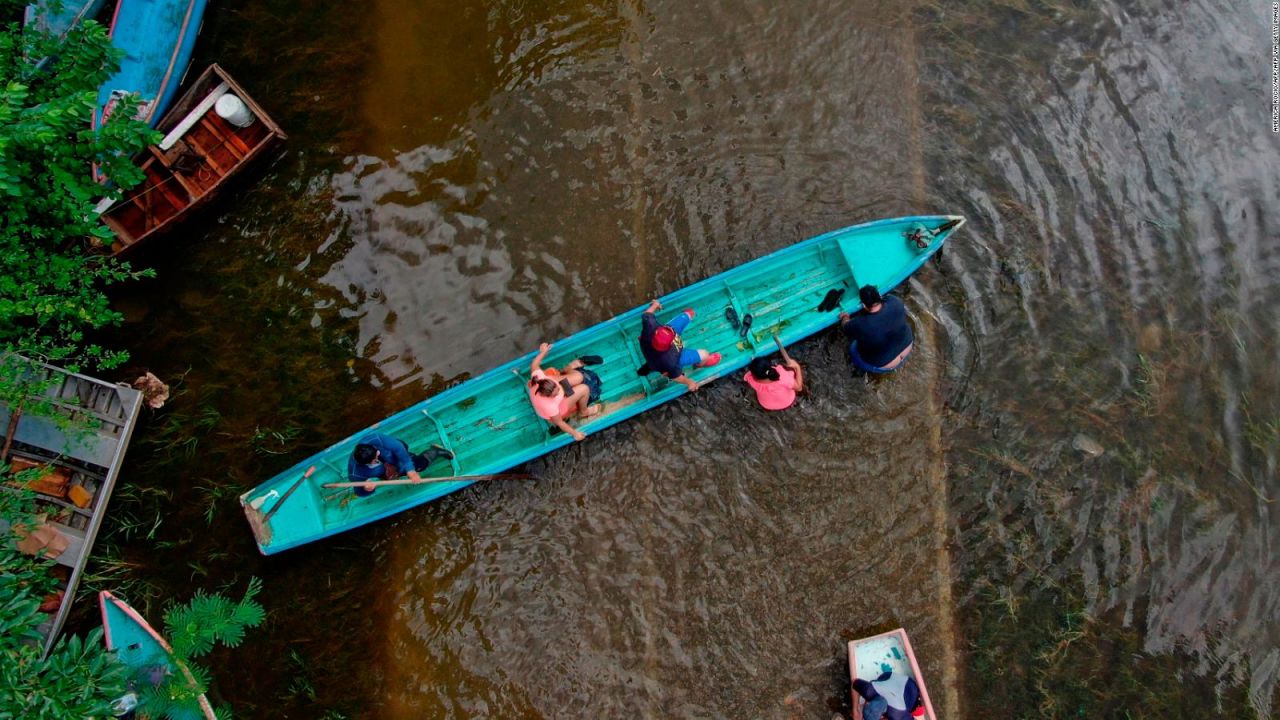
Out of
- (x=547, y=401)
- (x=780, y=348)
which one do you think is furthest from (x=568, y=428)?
(x=780, y=348)

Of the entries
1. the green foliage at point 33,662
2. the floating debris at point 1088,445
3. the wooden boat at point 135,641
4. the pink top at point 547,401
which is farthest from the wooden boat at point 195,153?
the floating debris at point 1088,445

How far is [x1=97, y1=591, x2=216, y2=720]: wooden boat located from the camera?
24.2ft

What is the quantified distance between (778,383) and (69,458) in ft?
26.4

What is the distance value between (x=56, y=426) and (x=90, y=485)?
2.46ft

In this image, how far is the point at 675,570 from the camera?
8195 mm

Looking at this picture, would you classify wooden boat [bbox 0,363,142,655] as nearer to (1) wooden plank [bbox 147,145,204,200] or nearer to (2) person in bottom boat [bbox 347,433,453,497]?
(1) wooden plank [bbox 147,145,204,200]

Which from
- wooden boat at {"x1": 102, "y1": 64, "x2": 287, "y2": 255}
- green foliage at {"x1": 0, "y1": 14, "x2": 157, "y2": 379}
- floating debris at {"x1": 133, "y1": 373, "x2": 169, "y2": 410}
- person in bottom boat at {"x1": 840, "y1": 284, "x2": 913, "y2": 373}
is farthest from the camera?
wooden boat at {"x1": 102, "y1": 64, "x2": 287, "y2": 255}

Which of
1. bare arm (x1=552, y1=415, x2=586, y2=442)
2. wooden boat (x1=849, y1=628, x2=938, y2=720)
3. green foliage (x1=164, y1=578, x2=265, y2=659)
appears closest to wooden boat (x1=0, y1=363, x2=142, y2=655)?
green foliage (x1=164, y1=578, x2=265, y2=659)

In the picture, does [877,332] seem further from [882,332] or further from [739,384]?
[739,384]

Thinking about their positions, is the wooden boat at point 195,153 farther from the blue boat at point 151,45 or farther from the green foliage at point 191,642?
the green foliage at point 191,642

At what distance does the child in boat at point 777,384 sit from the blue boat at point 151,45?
778 cm

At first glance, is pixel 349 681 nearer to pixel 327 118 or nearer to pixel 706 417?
pixel 706 417

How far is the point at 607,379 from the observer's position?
314 inches

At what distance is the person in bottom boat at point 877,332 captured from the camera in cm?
724
